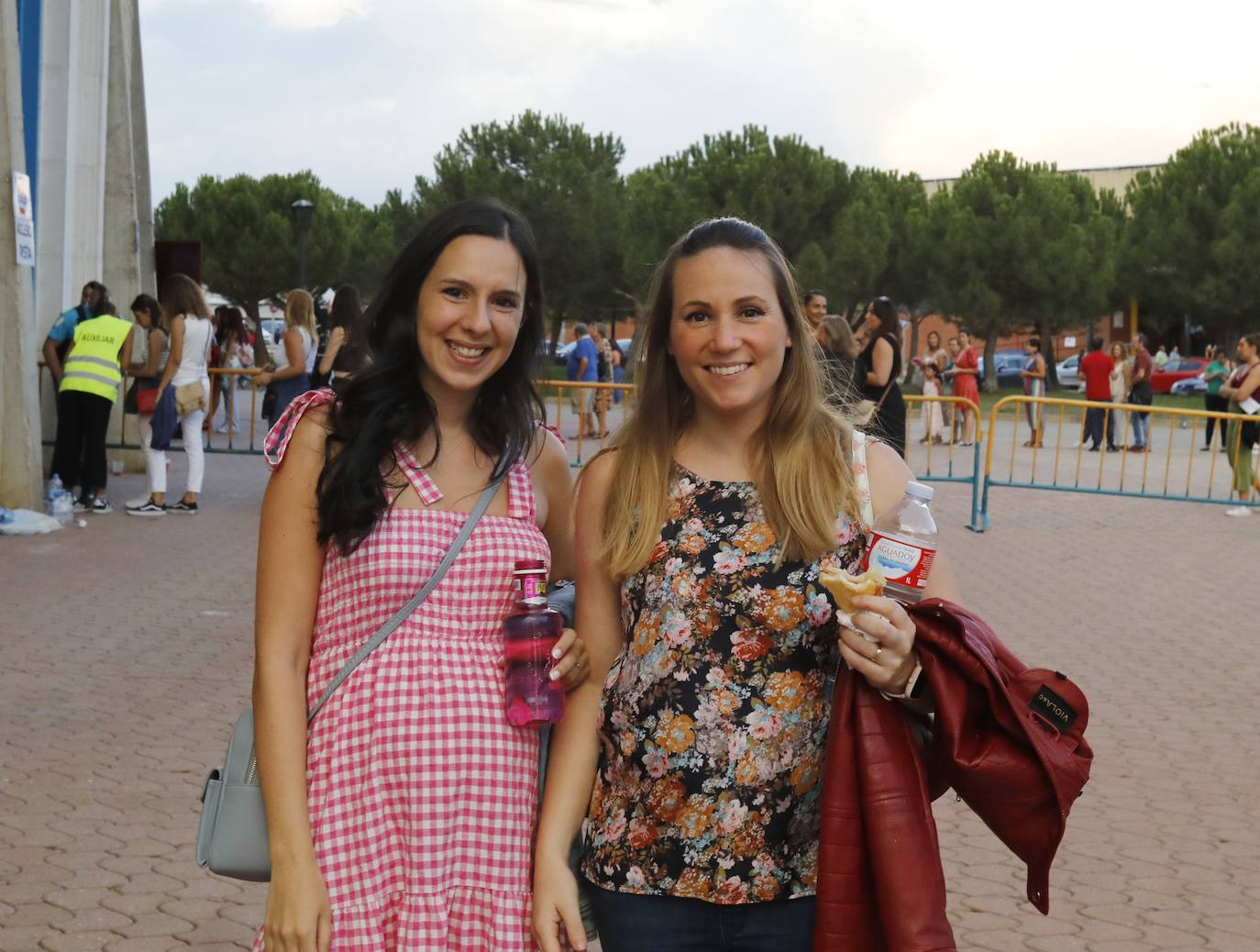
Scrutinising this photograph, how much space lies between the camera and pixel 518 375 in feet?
8.84

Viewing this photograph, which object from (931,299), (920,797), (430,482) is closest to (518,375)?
(430,482)

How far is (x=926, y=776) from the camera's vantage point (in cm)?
219

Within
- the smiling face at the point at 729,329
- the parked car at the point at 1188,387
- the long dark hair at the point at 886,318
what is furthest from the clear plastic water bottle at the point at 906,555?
the parked car at the point at 1188,387

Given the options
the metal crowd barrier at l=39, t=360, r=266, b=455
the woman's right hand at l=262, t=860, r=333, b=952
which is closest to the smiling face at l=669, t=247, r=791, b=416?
the woman's right hand at l=262, t=860, r=333, b=952

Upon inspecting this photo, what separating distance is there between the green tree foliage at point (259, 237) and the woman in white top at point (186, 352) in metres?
46.5

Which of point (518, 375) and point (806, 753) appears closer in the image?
point (806, 753)

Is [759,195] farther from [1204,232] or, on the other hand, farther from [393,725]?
[393,725]

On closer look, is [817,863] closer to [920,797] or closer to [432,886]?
[920,797]

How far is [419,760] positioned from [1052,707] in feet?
3.19

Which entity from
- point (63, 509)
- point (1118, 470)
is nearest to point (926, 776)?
point (63, 509)

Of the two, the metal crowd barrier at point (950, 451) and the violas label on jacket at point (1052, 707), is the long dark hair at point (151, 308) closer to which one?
the metal crowd barrier at point (950, 451)

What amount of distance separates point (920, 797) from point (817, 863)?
0.72ft

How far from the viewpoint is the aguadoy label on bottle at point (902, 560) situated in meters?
2.15

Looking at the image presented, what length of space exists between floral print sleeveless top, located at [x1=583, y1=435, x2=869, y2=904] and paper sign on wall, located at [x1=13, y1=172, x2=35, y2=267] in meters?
11.4
